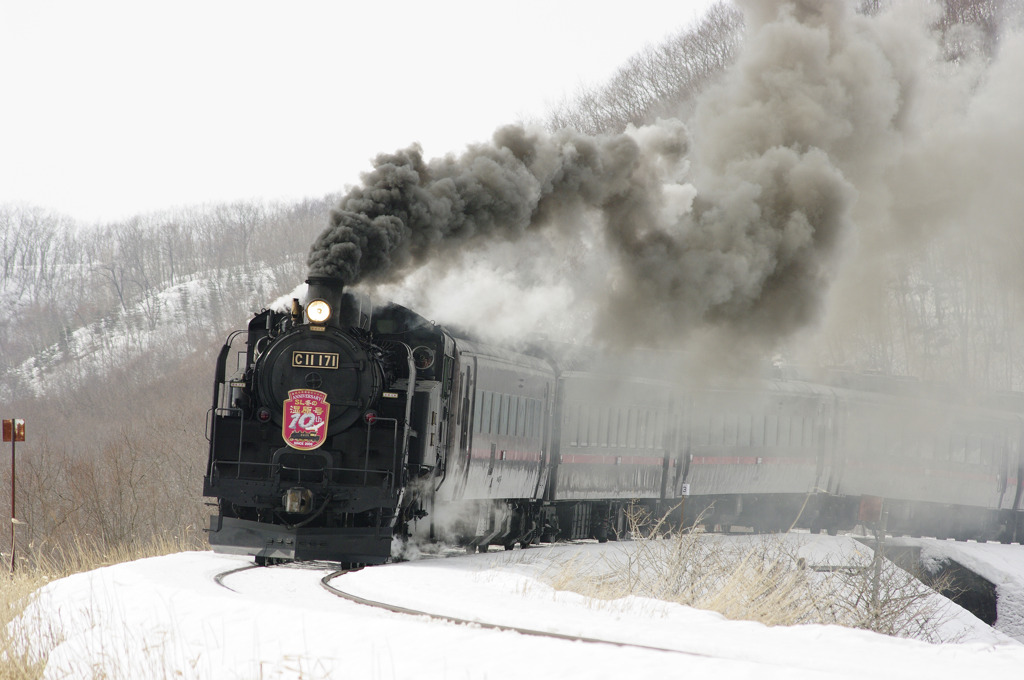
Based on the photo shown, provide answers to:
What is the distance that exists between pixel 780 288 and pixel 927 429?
332 inches

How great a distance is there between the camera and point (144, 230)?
Answer: 371 feet

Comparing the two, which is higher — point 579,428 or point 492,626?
point 579,428

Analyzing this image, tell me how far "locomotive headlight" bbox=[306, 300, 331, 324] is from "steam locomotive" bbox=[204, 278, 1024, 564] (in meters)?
0.02

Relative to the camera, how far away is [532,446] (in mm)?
17484

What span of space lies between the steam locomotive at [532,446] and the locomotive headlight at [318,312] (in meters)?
0.02

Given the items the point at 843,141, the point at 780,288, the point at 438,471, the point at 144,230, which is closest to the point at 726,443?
the point at 780,288

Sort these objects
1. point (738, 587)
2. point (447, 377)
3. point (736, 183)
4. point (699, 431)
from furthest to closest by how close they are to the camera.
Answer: point (699, 431)
point (736, 183)
point (447, 377)
point (738, 587)

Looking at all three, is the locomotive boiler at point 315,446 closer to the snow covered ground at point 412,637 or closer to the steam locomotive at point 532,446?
the steam locomotive at point 532,446

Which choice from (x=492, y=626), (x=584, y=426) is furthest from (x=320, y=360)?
(x=584, y=426)

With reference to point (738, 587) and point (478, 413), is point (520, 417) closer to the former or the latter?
point (478, 413)

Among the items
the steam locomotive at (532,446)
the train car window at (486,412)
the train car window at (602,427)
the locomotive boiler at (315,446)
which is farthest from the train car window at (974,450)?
the locomotive boiler at (315,446)

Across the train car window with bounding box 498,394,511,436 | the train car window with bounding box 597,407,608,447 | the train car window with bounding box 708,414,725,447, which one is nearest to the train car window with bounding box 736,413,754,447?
the train car window with bounding box 708,414,725,447

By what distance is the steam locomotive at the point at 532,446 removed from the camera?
40.4 ft

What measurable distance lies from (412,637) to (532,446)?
9.92 meters
